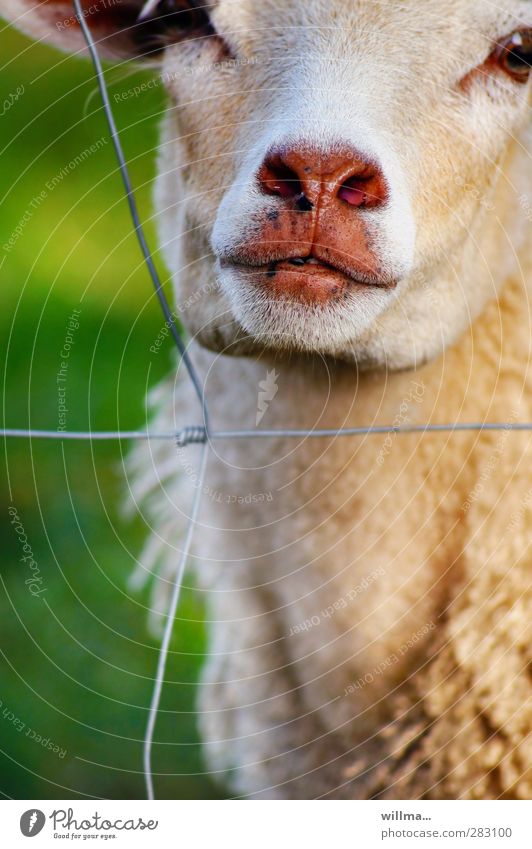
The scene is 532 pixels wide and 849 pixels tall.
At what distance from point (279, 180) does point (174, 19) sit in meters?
0.62

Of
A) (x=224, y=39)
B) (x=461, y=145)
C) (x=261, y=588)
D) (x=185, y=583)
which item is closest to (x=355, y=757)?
(x=261, y=588)

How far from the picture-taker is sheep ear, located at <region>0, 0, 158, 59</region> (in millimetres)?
1938

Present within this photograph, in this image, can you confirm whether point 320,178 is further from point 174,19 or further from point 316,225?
point 174,19

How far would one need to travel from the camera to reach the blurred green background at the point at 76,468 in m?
2.69

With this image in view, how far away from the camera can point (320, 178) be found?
152 cm

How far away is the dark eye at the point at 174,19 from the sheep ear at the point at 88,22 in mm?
13

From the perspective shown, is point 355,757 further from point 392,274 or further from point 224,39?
point 224,39
